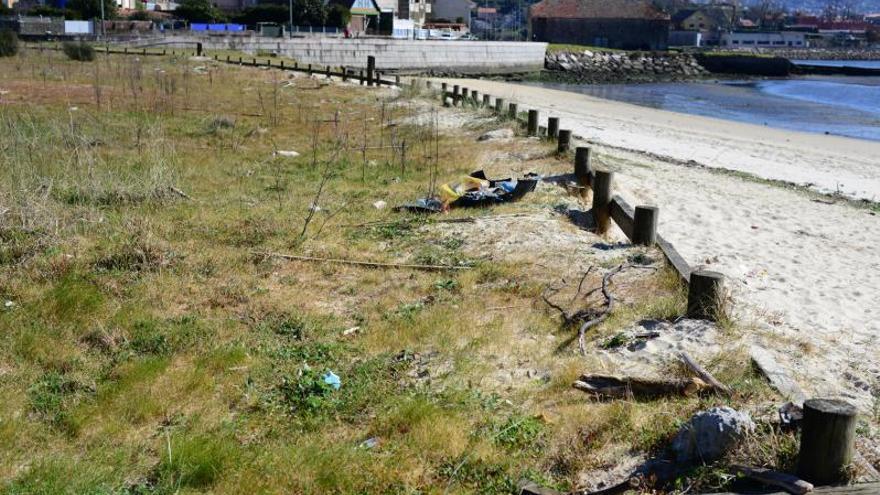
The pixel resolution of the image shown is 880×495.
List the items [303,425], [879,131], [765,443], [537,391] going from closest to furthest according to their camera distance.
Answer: [765,443]
[303,425]
[537,391]
[879,131]

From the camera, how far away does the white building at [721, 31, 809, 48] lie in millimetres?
129125

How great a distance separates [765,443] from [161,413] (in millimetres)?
3453

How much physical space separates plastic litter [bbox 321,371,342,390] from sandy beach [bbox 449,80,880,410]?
111 inches

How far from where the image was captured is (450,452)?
445 cm

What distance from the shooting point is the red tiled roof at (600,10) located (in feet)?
317

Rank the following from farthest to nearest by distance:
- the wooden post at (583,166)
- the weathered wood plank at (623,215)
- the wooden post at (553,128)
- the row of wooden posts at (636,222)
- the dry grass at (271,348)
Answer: the wooden post at (553,128)
the wooden post at (583,166)
the weathered wood plank at (623,215)
the row of wooden posts at (636,222)
the dry grass at (271,348)

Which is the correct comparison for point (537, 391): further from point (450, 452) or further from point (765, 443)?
point (765, 443)

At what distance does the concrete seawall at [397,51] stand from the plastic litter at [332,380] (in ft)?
164

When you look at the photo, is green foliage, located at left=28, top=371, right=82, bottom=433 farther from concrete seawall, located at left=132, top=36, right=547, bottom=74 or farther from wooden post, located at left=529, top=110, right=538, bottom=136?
concrete seawall, located at left=132, top=36, right=547, bottom=74

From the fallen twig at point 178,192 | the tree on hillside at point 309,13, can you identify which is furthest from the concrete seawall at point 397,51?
the fallen twig at point 178,192

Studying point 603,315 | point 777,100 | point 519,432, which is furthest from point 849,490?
point 777,100

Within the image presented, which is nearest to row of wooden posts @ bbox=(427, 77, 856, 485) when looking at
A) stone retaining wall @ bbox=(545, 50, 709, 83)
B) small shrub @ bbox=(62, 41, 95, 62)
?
small shrub @ bbox=(62, 41, 95, 62)

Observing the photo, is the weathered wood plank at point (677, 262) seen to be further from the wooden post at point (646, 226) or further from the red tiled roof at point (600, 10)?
the red tiled roof at point (600, 10)

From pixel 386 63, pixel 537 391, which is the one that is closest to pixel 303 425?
pixel 537 391
